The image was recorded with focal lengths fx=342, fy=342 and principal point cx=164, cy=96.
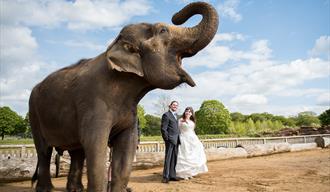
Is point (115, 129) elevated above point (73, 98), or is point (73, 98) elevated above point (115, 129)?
point (73, 98)

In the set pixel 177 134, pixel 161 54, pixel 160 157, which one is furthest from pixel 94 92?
pixel 160 157

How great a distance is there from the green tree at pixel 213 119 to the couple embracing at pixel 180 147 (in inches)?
2043

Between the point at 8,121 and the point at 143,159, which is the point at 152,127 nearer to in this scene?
the point at 8,121

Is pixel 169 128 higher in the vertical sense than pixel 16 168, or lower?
higher

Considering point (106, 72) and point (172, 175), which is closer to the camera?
point (106, 72)

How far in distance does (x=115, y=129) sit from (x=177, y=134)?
17.7ft

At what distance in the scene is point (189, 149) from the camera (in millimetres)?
9562

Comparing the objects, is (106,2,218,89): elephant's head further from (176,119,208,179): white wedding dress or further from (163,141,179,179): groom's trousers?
(176,119,208,179): white wedding dress

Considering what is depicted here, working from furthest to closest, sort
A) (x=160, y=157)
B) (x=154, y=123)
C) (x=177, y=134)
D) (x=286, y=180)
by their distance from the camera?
(x=154, y=123), (x=160, y=157), (x=177, y=134), (x=286, y=180)

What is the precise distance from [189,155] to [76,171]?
4928 mm

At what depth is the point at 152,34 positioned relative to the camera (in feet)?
12.2

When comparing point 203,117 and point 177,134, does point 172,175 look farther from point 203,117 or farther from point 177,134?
point 203,117

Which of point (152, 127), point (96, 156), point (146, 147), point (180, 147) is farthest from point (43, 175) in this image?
point (152, 127)

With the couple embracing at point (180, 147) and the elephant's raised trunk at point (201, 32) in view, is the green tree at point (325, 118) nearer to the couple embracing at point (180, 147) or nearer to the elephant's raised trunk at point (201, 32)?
the couple embracing at point (180, 147)
